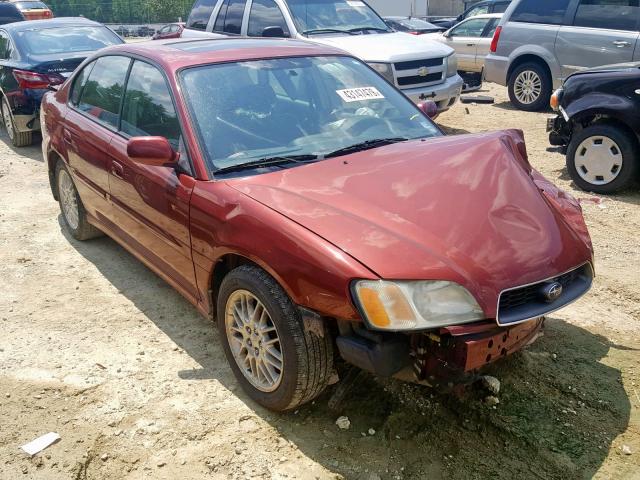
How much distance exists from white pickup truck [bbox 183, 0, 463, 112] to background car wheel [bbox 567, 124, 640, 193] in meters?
2.21

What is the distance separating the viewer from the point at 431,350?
2.44 meters

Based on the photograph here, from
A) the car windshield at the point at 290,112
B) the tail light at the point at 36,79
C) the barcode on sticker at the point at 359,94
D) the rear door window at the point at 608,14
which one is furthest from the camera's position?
the rear door window at the point at 608,14

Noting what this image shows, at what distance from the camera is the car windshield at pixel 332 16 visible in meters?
8.16

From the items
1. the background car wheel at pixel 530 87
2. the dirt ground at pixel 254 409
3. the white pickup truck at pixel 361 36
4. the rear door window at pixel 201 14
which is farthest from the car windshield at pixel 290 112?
the background car wheel at pixel 530 87

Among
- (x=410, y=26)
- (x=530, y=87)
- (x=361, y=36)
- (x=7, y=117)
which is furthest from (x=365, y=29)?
(x=410, y=26)

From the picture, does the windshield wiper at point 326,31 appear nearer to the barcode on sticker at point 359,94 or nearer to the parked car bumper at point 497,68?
the parked car bumper at point 497,68

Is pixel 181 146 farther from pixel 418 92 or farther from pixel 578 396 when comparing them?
pixel 418 92

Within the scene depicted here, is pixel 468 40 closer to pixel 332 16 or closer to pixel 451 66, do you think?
pixel 451 66

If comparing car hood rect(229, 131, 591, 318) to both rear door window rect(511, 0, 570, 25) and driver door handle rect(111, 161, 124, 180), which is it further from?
rear door window rect(511, 0, 570, 25)

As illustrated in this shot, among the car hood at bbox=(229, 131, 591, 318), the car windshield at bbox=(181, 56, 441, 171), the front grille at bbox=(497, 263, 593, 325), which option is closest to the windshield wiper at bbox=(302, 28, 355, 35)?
the car windshield at bbox=(181, 56, 441, 171)

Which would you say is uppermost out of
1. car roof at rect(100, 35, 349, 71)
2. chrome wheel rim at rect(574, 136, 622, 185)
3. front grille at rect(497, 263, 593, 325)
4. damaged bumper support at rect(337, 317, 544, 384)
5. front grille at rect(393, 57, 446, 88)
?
car roof at rect(100, 35, 349, 71)

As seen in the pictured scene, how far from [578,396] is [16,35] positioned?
352 inches

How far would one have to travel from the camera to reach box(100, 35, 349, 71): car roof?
360 centimetres

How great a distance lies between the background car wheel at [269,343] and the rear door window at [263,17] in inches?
236
